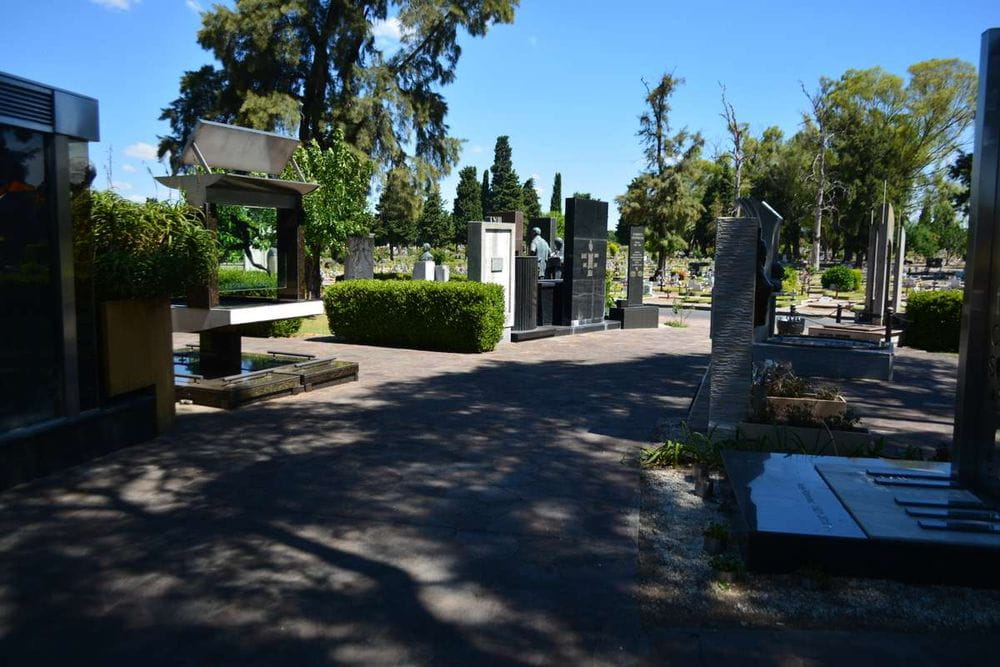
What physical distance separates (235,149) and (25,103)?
334 cm

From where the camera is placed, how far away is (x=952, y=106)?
5122 centimetres

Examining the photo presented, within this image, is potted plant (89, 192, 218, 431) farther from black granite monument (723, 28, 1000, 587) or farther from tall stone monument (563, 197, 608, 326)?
tall stone monument (563, 197, 608, 326)

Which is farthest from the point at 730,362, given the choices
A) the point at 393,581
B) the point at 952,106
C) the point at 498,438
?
the point at 952,106

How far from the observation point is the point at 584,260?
16.4 m

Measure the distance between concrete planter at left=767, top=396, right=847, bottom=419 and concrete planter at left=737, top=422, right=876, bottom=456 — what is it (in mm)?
303

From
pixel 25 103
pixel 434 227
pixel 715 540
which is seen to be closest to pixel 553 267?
pixel 25 103

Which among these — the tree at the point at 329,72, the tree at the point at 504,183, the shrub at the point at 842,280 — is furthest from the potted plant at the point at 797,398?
the tree at the point at 504,183

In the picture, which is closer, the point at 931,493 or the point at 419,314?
the point at 931,493

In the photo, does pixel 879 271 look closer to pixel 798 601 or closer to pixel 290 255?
pixel 290 255

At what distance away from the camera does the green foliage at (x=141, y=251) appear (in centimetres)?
624

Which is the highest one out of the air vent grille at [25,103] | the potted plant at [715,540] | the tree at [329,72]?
the tree at [329,72]

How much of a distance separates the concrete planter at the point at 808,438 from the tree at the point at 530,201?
6615cm

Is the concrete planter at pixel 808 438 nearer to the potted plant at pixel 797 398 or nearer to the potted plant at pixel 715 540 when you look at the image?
the potted plant at pixel 797 398

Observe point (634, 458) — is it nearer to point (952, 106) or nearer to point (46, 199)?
point (46, 199)
